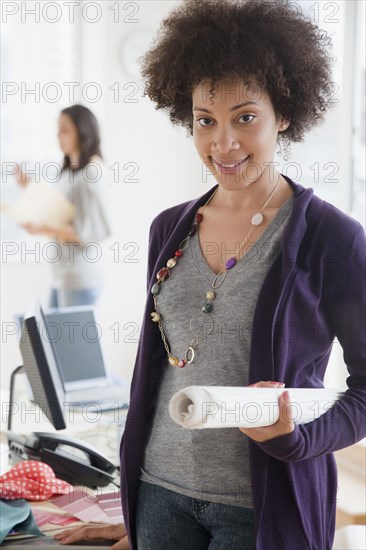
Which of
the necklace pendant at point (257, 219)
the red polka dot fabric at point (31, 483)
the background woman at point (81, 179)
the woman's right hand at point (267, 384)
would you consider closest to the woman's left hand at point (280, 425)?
the woman's right hand at point (267, 384)

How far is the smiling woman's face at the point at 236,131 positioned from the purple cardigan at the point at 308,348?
0.09m

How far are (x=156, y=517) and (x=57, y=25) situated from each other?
13.4 feet

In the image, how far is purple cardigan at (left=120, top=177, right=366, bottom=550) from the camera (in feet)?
3.75

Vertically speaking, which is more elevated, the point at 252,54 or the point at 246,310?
the point at 252,54

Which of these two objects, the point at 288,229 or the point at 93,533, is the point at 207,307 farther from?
the point at 93,533

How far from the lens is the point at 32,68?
15.6 ft

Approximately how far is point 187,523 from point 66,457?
2.40ft

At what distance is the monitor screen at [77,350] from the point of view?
2332 mm

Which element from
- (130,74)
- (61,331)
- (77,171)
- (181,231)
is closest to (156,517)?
(181,231)

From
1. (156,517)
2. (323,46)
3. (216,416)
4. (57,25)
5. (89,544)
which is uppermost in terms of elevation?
(57,25)

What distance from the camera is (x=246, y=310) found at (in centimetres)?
119

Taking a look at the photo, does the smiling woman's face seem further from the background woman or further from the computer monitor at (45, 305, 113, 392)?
the background woman

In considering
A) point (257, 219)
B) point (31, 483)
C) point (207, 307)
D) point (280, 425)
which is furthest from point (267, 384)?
point (31, 483)

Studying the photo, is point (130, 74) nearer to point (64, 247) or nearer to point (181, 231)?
point (64, 247)
